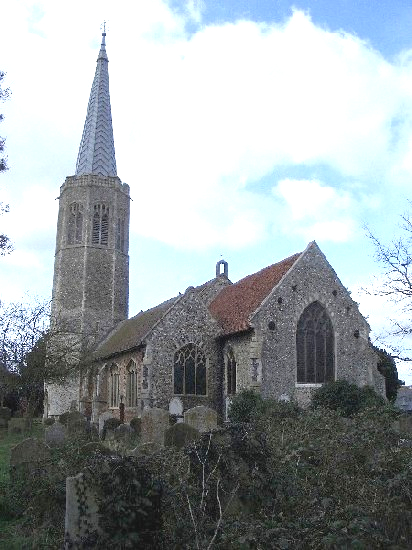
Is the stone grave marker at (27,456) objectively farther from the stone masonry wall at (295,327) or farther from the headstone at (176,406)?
the stone masonry wall at (295,327)

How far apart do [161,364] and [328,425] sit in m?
14.5

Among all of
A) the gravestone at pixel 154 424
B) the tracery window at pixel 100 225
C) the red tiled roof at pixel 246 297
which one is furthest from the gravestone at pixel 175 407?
the tracery window at pixel 100 225

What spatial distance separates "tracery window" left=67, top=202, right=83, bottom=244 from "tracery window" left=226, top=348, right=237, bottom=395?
17502 millimetres

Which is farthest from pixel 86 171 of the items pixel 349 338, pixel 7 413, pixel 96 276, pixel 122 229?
pixel 349 338

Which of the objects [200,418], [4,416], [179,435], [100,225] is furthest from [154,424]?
[100,225]

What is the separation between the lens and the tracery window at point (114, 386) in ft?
92.0

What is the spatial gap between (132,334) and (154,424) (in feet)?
48.5

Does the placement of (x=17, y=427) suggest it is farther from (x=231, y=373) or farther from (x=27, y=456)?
(x=27, y=456)

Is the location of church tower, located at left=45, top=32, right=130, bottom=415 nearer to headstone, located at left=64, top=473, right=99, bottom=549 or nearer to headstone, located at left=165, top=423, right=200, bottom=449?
headstone, located at left=165, top=423, right=200, bottom=449

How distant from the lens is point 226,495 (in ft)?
20.8

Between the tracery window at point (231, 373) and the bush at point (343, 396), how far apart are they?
3.46m

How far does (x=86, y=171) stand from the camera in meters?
41.1

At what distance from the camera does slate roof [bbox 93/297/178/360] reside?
25.7 metres

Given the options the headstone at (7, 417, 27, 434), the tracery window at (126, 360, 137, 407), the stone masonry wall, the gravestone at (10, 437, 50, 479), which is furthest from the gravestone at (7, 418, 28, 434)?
the gravestone at (10, 437, 50, 479)
